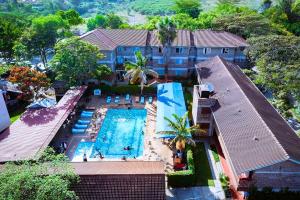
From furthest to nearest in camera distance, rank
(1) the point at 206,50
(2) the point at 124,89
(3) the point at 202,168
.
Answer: (1) the point at 206,50 < (2) the point at 124,89 < (3) the point at 202,168

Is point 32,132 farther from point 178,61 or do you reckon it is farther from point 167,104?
point 178,61

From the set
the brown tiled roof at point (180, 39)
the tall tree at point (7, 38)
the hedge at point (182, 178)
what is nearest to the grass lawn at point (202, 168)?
the hedge at point (182, 178)

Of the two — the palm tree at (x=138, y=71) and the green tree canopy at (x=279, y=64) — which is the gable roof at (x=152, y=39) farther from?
the green tree canopy at (x=279, y=64)

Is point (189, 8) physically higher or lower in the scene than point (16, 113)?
higher

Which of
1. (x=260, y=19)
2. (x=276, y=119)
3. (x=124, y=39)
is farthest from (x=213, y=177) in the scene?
(x=260, y=19)


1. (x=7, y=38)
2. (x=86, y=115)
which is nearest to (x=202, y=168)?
(x=86, y=115)

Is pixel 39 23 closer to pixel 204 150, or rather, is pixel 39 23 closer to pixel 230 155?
pixel 204 150
